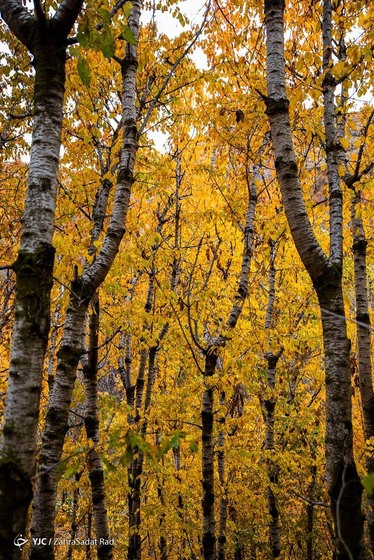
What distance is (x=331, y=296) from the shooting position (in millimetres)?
2549

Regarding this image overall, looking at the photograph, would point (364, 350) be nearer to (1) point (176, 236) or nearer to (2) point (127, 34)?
(1) point (176, 236)

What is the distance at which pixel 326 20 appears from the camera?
150 inches

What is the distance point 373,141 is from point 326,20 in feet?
4.54

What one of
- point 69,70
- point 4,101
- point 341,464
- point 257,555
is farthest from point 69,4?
point 257,555

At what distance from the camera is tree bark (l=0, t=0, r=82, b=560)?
1520 mm

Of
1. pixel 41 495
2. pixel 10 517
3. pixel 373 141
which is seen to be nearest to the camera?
pixel 10 517

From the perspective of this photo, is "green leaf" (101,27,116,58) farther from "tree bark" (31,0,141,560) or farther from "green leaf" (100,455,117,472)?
"green leaf" (100,455,117,472)

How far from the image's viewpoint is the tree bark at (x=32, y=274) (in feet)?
4.99

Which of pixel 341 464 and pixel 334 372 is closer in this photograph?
pixel 341 464

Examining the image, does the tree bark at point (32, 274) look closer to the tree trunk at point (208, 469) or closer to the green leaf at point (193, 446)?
the green leaf at point (193, 446)

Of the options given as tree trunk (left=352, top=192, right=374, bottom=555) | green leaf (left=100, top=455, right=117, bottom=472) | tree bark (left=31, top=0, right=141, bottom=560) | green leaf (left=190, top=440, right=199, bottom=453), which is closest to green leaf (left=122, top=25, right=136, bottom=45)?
tree bark (left=31, top=0, right=141, bottom=560)

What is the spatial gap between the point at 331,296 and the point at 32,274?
74.1 inches

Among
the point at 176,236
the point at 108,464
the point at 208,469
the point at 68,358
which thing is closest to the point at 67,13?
the point at 108,464

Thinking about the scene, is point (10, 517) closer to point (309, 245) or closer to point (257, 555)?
point (309, 245)
